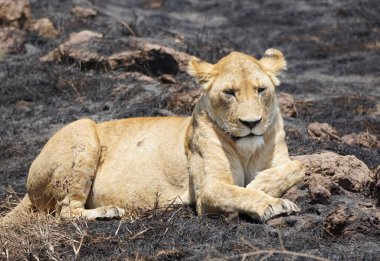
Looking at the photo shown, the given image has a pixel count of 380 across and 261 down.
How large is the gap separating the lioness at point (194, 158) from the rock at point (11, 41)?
6955mm

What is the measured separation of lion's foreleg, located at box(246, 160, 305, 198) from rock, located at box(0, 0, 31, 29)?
30.3 ft

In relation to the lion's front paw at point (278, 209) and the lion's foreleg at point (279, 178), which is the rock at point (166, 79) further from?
the lion's front paw at point (278, 209)

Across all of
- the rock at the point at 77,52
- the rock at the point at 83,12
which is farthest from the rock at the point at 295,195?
the rock at the point at 83,12

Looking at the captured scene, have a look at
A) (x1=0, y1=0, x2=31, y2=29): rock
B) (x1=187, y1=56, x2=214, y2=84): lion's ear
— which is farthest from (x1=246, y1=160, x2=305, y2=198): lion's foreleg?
(x1=0, y1=0, x2=31, y2=29): rock

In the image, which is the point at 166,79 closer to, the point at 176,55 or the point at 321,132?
the point at 176,55

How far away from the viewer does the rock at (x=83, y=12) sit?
16.8 meters

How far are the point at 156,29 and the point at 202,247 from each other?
34.1ft

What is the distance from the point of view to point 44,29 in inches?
620

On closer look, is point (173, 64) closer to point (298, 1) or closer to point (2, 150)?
point (2, 150)

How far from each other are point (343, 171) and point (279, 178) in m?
0.76

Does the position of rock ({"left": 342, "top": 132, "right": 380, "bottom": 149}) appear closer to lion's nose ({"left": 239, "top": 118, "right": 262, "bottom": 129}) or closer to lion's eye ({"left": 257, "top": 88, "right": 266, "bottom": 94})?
lion's eye ({"left": 257, "top": 88, "right": 266, "bottom": 94})

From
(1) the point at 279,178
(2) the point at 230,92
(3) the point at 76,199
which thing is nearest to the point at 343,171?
(1) the point at 279,178

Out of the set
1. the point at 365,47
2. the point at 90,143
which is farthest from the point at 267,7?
the point at 90,143

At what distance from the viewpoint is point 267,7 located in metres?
20.8
